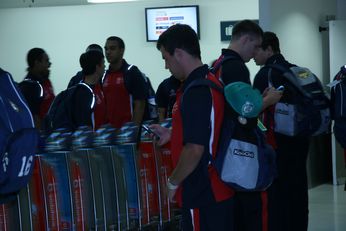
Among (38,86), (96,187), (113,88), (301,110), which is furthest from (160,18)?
(96,187)

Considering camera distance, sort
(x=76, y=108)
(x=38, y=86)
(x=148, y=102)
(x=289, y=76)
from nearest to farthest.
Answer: (x=289, y=76), (x=76, y=108), (x=38, y=86), (x=148, y=102)

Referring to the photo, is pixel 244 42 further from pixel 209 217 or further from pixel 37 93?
pixel 37 93

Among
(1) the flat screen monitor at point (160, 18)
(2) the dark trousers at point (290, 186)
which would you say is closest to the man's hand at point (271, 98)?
(2) the dark trousers at point (290, 186)

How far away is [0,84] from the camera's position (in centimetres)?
260

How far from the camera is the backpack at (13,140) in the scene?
8.15 feet

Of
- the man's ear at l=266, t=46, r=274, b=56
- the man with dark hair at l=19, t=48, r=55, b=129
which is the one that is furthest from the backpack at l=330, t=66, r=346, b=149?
the man with dark hair at l=19, t=48, r=55, b=129

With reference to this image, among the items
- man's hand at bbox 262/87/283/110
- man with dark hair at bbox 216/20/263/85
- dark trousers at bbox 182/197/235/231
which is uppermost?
man with dark hair at bbox 216/20/263/85

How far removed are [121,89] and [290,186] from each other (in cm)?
207

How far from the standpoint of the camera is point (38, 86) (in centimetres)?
632

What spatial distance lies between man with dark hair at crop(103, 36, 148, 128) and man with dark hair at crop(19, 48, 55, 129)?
58 centimetres

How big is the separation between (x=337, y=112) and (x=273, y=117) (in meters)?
0.44

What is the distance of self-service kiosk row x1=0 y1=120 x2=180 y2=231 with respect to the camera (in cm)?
386

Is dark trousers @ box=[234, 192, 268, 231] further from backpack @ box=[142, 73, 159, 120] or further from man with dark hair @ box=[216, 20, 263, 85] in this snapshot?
backpack @ box=[142, 73, 159, 120]

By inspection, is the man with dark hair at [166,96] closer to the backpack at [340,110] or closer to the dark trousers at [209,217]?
the backpack at [340,110]
